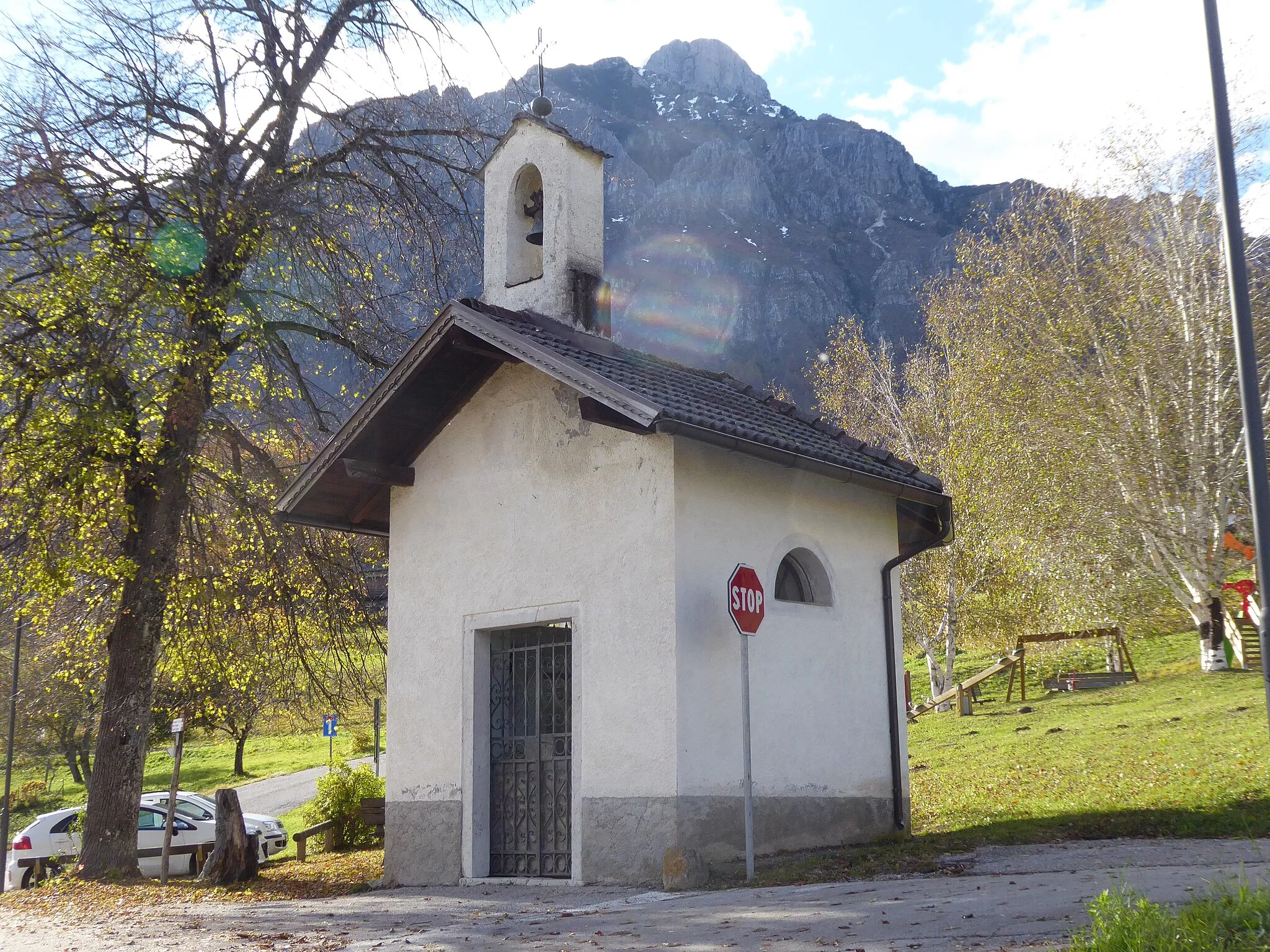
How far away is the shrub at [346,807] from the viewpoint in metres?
17.9

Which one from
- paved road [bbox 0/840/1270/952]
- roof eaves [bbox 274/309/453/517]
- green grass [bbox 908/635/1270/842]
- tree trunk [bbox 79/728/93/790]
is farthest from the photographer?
tree trunk [bbox 79/728/93/790]

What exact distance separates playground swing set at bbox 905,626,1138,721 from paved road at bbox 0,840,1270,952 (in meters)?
15.7

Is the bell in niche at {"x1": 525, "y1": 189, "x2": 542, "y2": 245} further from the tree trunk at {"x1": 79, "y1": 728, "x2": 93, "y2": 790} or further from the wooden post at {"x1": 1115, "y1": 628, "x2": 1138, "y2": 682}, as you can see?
the tree trunk at {"x1": 79, "y1": 728, "x2": 93, "y2": 790}

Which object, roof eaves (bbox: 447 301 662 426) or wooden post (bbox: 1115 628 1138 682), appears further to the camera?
wooden post (bbox: 1115 628 1138 682)

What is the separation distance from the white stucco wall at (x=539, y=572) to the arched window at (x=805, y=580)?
212 cm

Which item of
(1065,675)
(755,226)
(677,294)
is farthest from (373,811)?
(755,226)

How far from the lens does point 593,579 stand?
10.3 meters

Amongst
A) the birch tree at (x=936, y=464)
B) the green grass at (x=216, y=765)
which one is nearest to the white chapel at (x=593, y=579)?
the birch tree at (x=936, y=464)

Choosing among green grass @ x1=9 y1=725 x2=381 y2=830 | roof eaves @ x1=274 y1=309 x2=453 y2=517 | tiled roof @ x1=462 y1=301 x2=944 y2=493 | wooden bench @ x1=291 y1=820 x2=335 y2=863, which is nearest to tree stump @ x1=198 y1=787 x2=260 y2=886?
wooden bench @ x1=291 y1=820 x2=335 y2=863

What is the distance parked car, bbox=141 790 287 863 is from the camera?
22281 mm

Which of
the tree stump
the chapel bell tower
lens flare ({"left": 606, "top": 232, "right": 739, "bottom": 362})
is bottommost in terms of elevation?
the tree stump

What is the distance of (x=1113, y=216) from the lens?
24359 mm

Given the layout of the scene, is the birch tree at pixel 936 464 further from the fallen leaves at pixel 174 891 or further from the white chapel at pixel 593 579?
the fallen leaves at pixel 174 891

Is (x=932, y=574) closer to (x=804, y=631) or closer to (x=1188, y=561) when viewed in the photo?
(x=1188, y=561)
